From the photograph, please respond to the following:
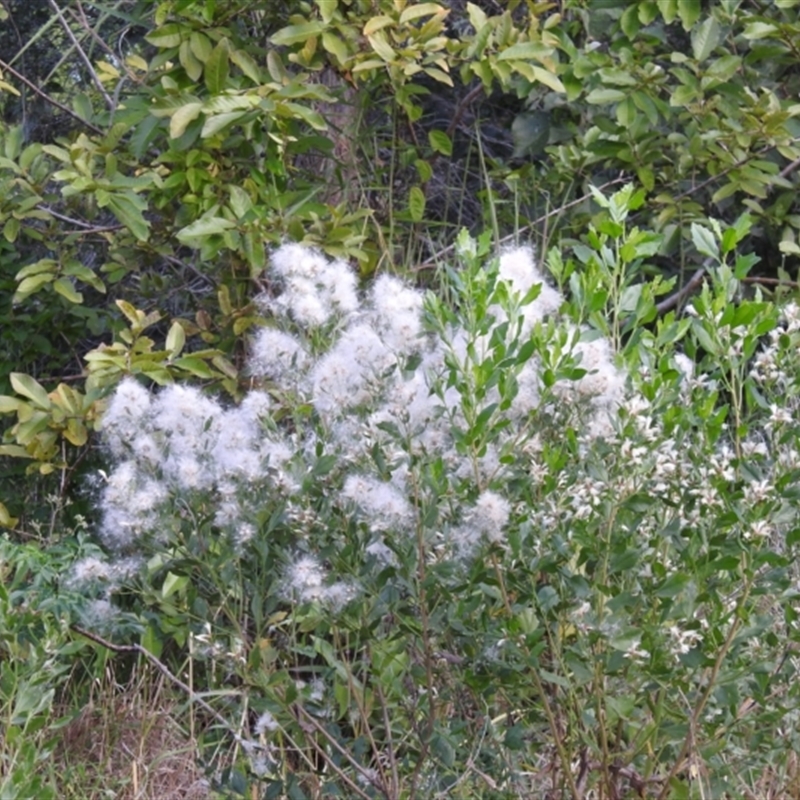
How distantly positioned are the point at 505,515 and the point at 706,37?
2.34 meters

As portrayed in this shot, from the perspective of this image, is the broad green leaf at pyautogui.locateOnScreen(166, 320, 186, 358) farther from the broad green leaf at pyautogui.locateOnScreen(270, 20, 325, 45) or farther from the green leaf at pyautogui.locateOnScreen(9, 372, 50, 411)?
the broad green leaf at pyautogui.locateOnScreen(270, 20, 325, 45)

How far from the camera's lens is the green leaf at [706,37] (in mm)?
4207

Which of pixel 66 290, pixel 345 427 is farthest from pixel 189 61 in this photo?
pixel 345 427

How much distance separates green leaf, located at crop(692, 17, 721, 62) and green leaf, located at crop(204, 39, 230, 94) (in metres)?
1.39

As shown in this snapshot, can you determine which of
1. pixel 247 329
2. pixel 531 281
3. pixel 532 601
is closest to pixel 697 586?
pixel 532 601

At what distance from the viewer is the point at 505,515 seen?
2391 millimetres

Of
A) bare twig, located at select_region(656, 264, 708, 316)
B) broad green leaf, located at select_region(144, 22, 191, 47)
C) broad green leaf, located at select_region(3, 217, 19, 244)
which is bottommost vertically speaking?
bare twig, located at select_region(656, 264, 708, 316)

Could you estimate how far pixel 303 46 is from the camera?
388cm

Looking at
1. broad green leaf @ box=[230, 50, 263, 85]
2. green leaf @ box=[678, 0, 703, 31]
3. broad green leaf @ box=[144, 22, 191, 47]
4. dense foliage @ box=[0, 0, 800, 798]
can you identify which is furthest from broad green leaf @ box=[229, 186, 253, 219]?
green leaf @ box=[678, 0, 703, 31]

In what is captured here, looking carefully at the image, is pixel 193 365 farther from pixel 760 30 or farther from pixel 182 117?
pixel 760 30

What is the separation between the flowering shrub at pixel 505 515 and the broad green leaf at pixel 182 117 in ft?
3.27

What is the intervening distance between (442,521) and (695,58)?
2.22m

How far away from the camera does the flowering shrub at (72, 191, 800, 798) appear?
2.43 meters

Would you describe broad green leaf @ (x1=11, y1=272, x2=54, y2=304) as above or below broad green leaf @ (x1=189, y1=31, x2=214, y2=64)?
below
